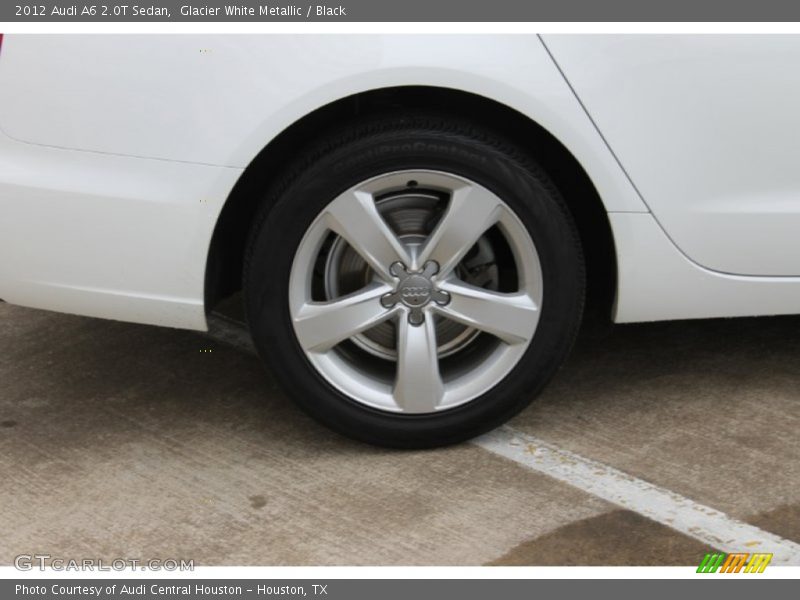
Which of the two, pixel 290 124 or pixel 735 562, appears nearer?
pixel 735 562

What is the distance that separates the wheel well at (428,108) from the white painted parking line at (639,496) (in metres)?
0.44

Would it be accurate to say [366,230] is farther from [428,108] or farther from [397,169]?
[428,108]

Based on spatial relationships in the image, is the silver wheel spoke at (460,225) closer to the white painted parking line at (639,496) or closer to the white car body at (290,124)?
the white car body at (290,124)

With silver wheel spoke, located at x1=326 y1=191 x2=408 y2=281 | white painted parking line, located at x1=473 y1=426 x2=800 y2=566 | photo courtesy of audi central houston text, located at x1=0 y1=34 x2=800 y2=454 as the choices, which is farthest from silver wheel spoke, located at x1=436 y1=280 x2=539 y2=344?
white painted parking line, located at x1=473 y1=426 x2=800 y2=566

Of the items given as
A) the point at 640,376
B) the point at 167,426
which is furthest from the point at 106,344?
the point at 640,376

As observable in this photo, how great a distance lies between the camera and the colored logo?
2.90m

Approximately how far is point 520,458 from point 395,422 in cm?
34

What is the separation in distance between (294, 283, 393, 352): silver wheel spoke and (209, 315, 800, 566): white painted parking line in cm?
48

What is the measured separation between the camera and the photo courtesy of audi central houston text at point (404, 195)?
10.1 feet

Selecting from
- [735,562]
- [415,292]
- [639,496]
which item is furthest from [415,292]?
[735,562]

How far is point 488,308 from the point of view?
11.0 feet

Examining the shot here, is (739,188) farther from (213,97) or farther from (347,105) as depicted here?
(213,97)

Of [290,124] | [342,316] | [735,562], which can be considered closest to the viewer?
[735,562]

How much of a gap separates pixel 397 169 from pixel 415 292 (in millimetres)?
327
